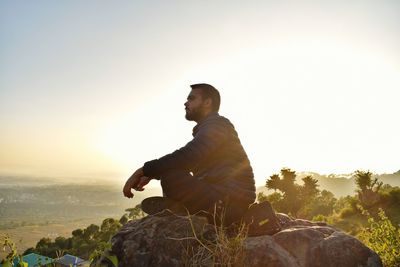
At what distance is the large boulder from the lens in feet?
13.3

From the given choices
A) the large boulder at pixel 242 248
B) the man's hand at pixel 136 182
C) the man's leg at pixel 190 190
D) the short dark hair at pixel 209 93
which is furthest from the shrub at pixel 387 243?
the man's hand at pixel 136 182

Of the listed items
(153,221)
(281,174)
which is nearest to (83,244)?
(281,174)

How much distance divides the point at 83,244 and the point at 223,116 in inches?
2705

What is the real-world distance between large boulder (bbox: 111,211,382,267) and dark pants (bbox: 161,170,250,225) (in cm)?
24

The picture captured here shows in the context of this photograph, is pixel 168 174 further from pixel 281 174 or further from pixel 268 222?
pixel 281 174

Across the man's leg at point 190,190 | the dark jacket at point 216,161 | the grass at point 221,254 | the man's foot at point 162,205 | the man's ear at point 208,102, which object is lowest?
the grass at point 221,254

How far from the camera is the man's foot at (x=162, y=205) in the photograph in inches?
186

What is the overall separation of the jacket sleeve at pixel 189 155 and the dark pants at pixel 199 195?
5.6 inches

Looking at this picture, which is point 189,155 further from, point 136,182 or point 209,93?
point 209,93

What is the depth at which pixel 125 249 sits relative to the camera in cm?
441

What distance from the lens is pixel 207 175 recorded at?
4.83 metres

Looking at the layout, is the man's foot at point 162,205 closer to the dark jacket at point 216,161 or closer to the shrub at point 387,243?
the dark jacket at point 216,161

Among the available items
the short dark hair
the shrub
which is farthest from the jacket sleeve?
the shrub

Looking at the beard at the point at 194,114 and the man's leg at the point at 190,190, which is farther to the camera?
the beard at the point at 194,114
